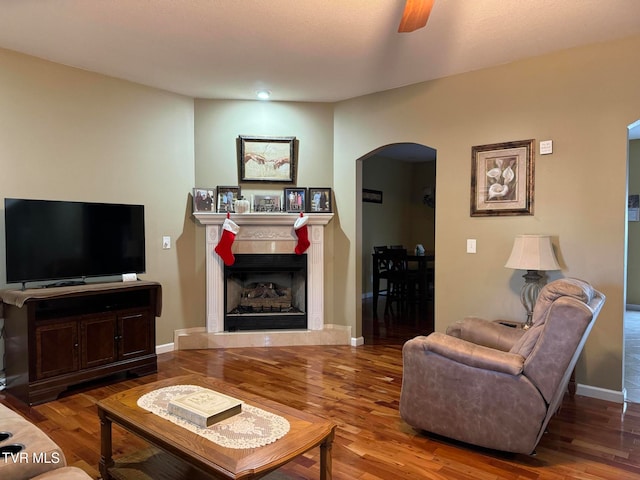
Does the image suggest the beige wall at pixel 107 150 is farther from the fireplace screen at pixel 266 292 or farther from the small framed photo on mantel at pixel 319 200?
the small framed photo on mantel at pixel 319 200

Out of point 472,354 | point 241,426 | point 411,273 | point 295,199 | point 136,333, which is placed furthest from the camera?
point 411,273

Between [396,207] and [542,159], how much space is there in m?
5.23

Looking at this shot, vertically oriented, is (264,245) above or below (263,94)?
below

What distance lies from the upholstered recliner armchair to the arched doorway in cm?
351

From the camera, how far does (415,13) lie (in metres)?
2.19

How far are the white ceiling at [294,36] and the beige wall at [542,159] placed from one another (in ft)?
0.59

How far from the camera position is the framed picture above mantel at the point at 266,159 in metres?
4.63

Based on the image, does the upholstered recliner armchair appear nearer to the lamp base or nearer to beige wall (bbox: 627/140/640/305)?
the lamp base

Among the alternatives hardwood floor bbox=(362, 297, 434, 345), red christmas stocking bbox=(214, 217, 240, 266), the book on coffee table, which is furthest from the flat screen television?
hardwood floor bbox=(362, 297, 434, 345)

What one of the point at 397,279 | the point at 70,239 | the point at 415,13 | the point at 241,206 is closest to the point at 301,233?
the point at 241,206

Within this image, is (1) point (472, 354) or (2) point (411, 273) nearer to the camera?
(1) point (472, 354)

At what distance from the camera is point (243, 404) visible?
202 cm

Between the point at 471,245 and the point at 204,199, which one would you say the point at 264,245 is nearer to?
the point at 204,199

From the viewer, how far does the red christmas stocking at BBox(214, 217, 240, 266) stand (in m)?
4.33
